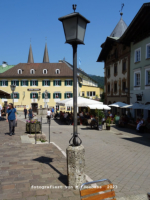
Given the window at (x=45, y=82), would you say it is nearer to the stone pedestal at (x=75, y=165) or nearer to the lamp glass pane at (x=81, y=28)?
the lamp glass pane at (x=81, y=28)

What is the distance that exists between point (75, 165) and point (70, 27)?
124 inches

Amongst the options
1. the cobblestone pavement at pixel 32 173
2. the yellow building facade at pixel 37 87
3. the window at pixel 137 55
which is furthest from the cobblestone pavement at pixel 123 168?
the yellow building facade at pixel 37 87

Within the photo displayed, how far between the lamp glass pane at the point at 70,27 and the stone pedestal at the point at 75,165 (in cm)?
256

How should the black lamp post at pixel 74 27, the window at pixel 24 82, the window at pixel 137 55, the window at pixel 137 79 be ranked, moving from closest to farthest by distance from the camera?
the black lamp post at pixel 74 27
the window at pixel 137 55
the window at pixel 137 79
the window at pixel 24 82

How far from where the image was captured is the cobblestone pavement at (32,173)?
14.1 feet

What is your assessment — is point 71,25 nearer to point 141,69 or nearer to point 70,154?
point 70,154

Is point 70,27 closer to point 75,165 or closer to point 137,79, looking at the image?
point 75,165

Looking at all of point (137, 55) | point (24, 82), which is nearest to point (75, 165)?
point (137, 55)

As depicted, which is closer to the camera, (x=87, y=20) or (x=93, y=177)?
(x=87, y=20)

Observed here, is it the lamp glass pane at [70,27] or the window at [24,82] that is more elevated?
the window at [24,82]

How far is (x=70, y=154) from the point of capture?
15.2 feet

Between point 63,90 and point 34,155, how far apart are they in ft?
124

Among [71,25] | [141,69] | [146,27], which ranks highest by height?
[146,27]

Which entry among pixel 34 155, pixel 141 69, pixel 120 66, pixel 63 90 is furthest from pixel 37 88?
pixel 34 155
